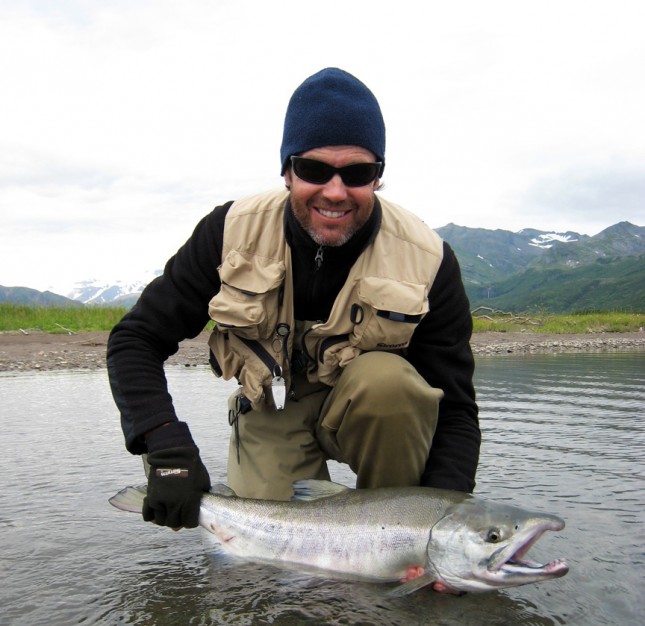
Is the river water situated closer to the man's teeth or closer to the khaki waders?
the khaki waders

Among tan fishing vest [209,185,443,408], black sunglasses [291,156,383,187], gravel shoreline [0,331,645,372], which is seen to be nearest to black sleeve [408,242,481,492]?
tan fishing vest [209,185,443,408]

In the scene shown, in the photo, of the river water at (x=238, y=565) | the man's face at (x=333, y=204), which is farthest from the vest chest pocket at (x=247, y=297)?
the river water at (x=238, y=565)

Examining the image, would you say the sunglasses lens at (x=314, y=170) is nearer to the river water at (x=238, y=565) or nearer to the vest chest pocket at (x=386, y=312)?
the vest chest pocket at (x=386, y=312)

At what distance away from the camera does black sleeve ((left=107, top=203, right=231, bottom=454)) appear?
290cm

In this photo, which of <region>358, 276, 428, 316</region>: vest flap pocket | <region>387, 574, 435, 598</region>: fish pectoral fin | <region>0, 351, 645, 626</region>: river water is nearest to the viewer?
<region>387, 574, 435, 598</region>: fish pectoral fin

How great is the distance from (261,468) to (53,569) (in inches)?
43.2

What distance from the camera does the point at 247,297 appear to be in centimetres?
310

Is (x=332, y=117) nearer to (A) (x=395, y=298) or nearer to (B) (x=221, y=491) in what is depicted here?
(A) (x=395, y=298)

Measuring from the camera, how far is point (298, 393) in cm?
351

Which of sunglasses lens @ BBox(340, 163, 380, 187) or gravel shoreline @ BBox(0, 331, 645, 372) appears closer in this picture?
sunglasses lens @ BBox(340, 163, 380, 187)

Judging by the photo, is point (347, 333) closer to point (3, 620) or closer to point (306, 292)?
point (306, 292)

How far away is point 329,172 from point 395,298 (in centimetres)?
66

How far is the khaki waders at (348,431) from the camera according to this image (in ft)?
9.33

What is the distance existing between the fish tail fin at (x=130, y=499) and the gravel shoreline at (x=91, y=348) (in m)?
8.18
